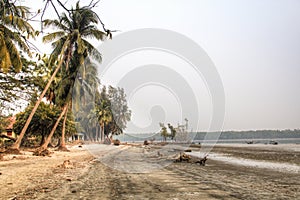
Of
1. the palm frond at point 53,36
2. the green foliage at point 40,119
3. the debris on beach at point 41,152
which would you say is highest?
the palm frond at point 53,36

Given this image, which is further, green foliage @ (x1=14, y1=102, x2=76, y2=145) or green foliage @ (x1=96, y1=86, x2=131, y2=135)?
green foliage @ (x1=96, y1=86, x2=131, y2=135)

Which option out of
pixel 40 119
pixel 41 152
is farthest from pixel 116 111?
pixel 41 152

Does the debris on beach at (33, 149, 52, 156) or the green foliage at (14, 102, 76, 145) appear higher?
the green foliage at (14, 102, 76, 145)

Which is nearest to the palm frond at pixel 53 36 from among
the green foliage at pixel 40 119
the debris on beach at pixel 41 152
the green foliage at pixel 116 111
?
the green foliage at pixel 40 119

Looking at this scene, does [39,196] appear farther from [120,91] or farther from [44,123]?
[120,91]

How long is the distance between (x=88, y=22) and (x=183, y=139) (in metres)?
105

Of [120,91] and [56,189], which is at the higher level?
[120,91]

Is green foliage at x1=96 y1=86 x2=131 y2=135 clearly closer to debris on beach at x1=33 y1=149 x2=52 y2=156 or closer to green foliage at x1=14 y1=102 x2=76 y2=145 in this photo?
green foliage at x1=14 y1=102 x2=76 y2=145

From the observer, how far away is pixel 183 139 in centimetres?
12406

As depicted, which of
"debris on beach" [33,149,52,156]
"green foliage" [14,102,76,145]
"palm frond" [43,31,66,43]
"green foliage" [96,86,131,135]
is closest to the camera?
"debris on beach" [33,149,52,156]

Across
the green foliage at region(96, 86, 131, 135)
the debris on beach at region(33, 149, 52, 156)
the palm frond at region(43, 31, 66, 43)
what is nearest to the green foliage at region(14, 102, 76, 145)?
the debris on beach at region(33, 149, 52, 156)

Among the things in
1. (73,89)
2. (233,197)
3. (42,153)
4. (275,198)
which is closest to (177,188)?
(233,197)

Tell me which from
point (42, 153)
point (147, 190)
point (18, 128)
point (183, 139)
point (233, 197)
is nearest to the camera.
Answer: point (233, 197)

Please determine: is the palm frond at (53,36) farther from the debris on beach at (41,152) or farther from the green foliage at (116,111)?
the green foliage at (116,111)
